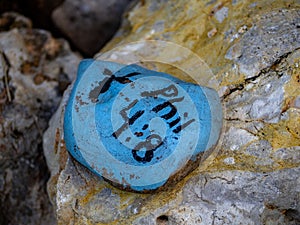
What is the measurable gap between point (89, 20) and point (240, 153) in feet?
5.20

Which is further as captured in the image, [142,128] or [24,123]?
[24,123]

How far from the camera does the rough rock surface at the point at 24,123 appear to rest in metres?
2.11

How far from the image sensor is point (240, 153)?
1589 millimetres

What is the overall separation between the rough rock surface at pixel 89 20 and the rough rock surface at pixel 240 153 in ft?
3.28

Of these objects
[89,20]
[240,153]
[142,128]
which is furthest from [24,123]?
[240,153]

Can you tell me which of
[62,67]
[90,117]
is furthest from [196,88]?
[62,67]

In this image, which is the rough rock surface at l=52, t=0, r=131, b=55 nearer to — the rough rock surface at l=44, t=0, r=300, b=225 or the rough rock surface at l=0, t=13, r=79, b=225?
the rough rock surface at l=0, t=13, r=79, b=225

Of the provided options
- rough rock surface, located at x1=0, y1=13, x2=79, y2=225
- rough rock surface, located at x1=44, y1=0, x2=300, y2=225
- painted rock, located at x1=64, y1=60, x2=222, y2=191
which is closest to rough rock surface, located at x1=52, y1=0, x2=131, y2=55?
rough rock surface, located at x1=0, y1=13, x2=79, y2=225

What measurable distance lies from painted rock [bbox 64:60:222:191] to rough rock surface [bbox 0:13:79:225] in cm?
56

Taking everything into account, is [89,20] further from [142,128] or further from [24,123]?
[142,128]

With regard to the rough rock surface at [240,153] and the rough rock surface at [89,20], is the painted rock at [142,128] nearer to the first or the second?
the rough rock surface at [240,153]

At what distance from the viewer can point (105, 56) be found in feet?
6.69

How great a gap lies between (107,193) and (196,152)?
363 mm

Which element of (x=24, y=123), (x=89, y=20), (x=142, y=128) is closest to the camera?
(x=142, y=128)
